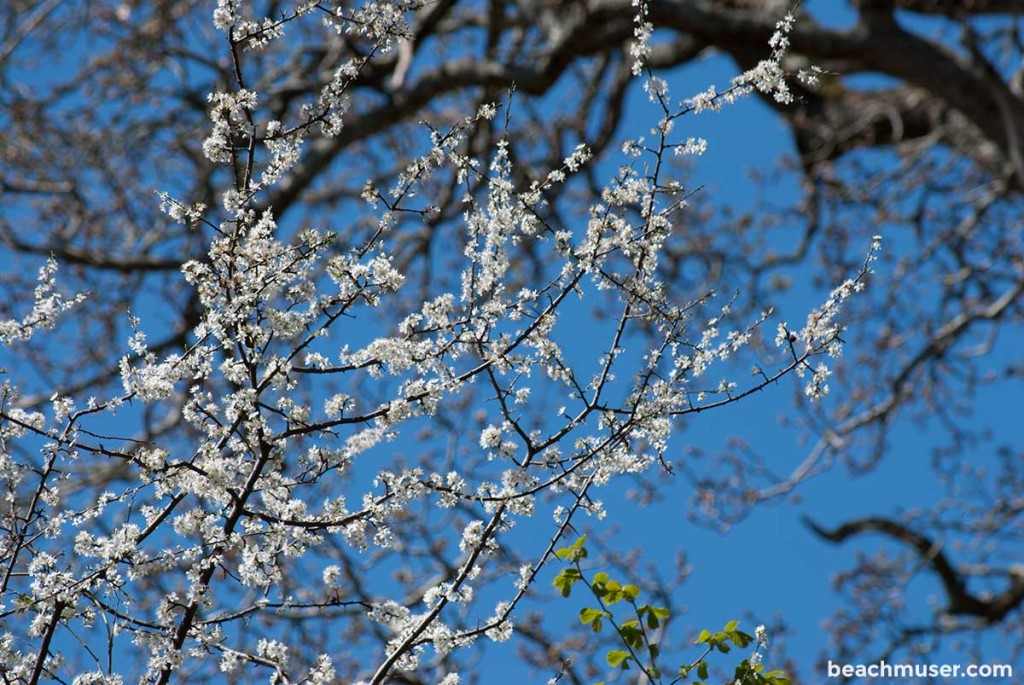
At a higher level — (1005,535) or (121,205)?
(121,205)

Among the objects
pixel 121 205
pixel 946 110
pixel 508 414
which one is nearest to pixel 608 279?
pixel 508 414

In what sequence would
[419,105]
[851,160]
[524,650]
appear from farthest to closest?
[851,160]
[419,105]
[524,650]

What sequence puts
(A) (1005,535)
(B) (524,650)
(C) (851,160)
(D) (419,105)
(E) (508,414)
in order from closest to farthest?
(E) (508,414)
(B) (524,650)
(D) (419,105)
(A) (1005,535)
(C) (851,160)

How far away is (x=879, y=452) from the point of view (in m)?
8.52

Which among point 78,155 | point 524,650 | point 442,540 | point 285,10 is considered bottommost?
point 285,10

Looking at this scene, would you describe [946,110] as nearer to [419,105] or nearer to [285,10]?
[419,105]

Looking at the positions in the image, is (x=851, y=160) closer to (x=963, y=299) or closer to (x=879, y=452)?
(x=963, y=299)

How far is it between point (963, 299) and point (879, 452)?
1278 mm

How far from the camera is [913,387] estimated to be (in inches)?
337

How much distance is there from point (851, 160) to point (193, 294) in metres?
5.07

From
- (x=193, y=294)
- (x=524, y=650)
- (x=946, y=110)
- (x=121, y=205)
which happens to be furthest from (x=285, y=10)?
(x=946, y=110)

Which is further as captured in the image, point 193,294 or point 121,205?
point 121,205

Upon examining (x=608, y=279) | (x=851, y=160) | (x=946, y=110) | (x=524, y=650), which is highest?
(x=946, y=110)

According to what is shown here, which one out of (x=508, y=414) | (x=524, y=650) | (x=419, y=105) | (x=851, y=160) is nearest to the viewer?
(x=508, y=414)
